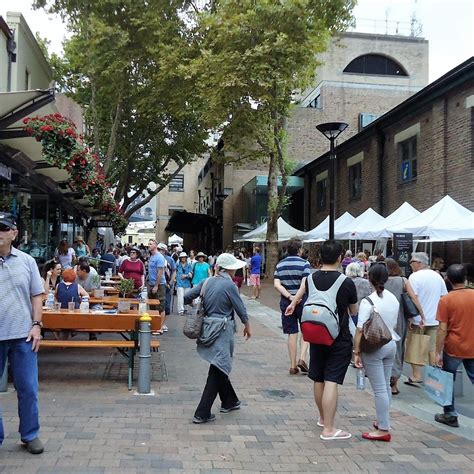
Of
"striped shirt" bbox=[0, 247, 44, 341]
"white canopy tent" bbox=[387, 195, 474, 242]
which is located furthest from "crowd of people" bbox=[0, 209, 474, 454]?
"white canopy tent" bbox=[387, 195, 474, 242]

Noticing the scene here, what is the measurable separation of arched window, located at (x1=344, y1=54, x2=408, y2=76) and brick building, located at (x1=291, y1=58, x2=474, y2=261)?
13.1 meters

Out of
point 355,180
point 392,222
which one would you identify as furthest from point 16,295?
point 355,180

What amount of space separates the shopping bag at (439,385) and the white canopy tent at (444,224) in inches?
300

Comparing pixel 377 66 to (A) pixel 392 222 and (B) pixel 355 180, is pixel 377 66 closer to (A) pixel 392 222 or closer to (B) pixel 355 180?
(B) pixel 355 180

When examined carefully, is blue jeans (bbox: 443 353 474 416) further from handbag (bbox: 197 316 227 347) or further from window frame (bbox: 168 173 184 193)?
window frame (bbox: 168 173 184 193)

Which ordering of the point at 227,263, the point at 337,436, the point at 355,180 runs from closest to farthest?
the point at 337,436 < the point at 227,263 < the point at 355,180

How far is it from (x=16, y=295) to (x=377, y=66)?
3724cm

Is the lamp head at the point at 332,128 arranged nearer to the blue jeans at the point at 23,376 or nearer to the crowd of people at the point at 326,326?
the crowd of people at the point at 326,326

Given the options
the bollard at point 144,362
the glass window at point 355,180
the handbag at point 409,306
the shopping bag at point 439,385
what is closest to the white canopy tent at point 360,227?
the glass window at point 355,180

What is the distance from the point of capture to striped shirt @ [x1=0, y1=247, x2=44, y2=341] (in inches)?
167

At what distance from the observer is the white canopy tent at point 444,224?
1259 cm

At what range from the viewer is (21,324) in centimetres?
430

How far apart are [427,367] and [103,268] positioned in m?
15.0

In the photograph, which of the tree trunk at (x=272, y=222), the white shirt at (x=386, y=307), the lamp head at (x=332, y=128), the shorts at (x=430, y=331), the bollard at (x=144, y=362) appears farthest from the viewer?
the tree trunk at (x=272, y=222)
